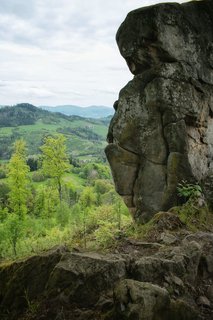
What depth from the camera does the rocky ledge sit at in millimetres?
7469

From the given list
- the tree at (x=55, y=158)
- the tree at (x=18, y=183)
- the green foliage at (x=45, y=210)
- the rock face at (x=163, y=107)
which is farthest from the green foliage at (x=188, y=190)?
the tree at (x=55, y=158)

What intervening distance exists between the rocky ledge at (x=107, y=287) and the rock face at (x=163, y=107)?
8.06 m

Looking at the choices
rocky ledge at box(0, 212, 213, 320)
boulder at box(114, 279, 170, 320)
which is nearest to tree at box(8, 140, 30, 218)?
rocky ledge at box(0, 212, 213, 320)

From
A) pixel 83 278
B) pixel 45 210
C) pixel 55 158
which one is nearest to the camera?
pixel 83 278

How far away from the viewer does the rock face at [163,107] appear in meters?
17.2

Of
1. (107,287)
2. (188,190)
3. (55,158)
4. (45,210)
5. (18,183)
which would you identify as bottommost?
(45,210)

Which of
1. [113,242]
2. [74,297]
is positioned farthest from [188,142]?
[74,297]

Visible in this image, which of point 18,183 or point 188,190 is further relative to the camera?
point 18,183

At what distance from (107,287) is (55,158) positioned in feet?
184

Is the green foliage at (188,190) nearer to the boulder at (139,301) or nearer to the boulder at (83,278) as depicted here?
the boulder at (83,278)

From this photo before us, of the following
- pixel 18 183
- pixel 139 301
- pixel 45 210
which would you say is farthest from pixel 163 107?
pixel 45 210

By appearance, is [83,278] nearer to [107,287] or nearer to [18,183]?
[107,287]

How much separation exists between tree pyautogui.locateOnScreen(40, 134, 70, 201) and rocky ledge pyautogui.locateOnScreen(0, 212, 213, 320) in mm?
54231

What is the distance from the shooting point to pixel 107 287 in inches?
331
